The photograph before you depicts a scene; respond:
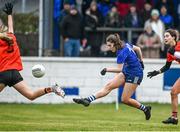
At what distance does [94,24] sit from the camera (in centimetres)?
2469

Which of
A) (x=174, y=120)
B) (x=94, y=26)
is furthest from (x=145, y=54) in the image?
(x=174, y=120)

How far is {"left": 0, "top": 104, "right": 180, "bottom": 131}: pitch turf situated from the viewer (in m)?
15.4

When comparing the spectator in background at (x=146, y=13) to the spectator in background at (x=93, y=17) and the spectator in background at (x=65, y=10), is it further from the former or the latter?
the spectator in background at (x=65, y=10)

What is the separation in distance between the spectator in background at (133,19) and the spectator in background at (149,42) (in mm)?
732

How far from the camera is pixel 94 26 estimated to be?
81.2 ft

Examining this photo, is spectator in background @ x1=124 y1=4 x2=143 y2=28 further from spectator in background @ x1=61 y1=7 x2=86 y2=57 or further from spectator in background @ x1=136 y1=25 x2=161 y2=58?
spectator in background @ x1=61 y1=7 x2=86 y2=57

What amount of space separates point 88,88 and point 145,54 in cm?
234

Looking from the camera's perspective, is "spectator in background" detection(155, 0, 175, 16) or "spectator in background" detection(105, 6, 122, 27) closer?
"spectator in background" detection(105, 6, 122, 27)

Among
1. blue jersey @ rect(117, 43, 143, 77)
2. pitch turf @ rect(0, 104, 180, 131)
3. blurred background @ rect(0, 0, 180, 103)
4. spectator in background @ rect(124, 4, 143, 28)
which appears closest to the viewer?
pitch turf @ rect(0, 104, 180, 131)

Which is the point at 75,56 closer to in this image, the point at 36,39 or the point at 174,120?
the point at 36,39

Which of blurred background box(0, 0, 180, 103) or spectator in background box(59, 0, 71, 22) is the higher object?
spectator in background box(59, 0, 71, 22)

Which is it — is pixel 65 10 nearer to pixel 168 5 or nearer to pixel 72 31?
pixel 72 31

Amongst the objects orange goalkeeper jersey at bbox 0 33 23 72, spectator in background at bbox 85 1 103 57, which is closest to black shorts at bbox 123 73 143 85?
orange goalkeeper jersey at bbox 0 33 23 72

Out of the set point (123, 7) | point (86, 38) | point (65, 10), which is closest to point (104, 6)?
point (123, 7)
